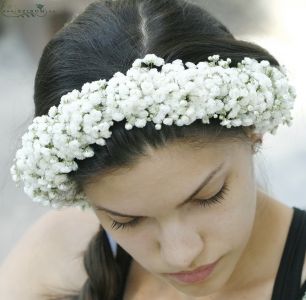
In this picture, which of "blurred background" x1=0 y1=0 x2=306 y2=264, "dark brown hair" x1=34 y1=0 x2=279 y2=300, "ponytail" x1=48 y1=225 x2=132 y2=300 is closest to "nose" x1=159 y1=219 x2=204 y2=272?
"dark brown hair" x1=34 y1=0 x2=279 y2=300

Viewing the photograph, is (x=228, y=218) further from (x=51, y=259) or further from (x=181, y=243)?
(x=51, y=259)

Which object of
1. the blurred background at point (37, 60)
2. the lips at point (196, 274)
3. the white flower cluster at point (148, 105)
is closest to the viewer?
the white flower cluster at point (148, 105)

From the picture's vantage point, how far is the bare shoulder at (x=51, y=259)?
2.25 m

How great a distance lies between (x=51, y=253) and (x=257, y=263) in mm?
743

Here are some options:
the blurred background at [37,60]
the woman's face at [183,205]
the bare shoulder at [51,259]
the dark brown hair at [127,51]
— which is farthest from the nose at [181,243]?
the blurred background at [37,60]

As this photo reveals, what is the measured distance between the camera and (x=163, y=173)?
1511mm

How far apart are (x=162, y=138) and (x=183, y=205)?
0.16 m

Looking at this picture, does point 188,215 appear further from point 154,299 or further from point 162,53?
point 154,299

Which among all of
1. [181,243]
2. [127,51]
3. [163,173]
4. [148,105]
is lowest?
[181,243]

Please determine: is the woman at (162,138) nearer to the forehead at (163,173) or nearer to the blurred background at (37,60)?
the forehead at (163,173)

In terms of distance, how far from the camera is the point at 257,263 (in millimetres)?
1880

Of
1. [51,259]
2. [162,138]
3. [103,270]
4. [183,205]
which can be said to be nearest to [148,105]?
[162,138]

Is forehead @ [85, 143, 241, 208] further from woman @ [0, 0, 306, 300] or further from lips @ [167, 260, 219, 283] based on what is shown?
lips @ [167, 260, 219, 283]

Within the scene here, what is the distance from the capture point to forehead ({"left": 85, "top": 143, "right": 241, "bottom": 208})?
59.5 inches
